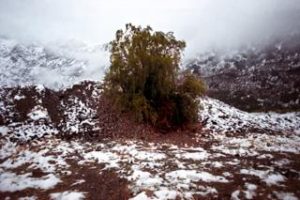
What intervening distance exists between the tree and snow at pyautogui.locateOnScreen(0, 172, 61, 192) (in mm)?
9296

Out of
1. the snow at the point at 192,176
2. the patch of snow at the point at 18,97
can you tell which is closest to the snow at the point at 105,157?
the snow at the point at 192,176

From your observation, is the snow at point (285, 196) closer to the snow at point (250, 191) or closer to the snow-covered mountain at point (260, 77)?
the snow at point (250, 191)

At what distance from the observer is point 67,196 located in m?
11.8

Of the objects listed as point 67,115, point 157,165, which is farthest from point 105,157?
point 67,115

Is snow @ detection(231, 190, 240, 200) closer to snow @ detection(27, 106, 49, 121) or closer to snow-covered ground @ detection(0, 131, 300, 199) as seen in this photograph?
snow-covered ground @ detection(0, 131, 300, 199)

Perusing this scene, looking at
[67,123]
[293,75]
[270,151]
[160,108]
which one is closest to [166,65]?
[160,108]

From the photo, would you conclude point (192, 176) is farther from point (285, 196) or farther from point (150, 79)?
point (150, 79)

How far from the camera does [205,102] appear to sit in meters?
29.6

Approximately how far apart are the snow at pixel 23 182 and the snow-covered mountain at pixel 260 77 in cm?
8737

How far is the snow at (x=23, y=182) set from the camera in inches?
505

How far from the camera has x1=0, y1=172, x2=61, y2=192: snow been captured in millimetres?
12836

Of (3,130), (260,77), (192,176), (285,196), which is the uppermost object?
(260,77)

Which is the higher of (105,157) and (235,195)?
(105,157)

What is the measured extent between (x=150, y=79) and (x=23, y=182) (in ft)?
38.0
